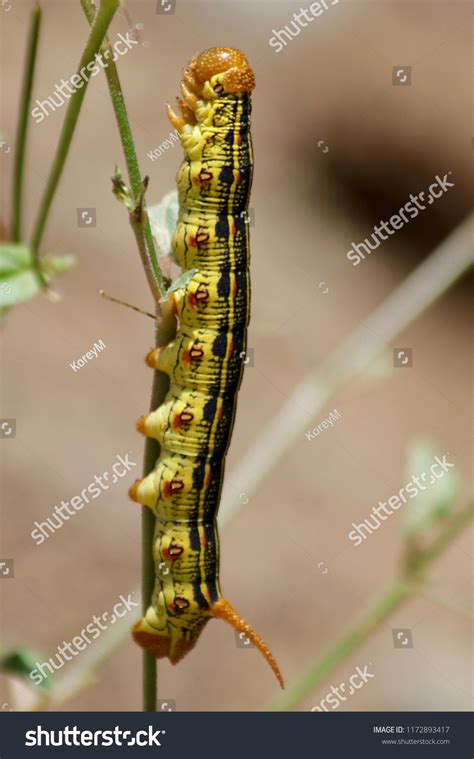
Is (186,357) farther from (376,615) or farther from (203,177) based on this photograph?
(376,615)

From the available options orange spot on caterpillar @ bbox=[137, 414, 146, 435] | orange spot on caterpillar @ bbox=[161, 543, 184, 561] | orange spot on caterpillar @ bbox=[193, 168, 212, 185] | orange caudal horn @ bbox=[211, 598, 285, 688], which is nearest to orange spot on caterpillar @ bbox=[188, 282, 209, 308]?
orange spot on caterpillar @ bbox=[193, 168, 212, 185]

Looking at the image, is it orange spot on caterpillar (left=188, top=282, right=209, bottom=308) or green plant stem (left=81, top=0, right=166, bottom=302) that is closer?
green plant stem (left=81, top=0, right=166, bottom=302)

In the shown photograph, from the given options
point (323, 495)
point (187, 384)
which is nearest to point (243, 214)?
point (187, 384)

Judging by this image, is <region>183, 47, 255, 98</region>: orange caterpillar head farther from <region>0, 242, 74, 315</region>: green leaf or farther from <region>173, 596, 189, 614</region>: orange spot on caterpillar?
<region>173, 596, 189, 614</region>: orange spot on caterpillar

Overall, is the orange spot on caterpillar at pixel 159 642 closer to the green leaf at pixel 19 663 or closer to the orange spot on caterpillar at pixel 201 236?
the green leaf at pixel 19 663

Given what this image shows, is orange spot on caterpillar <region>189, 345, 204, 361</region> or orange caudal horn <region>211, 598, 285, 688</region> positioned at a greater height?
orange spot on caterpillar <region>189, 345, 204, 361</region>

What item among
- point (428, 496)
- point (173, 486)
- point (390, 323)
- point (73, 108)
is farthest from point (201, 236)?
point (428, 496)
